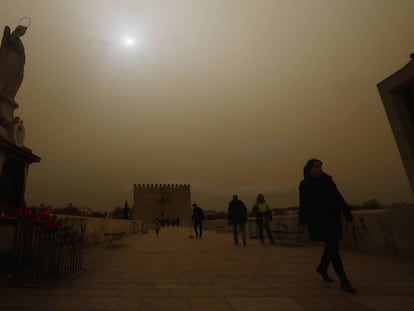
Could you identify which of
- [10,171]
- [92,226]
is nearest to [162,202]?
[92,226]

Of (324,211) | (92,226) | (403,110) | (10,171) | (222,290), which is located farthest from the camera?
(92,226)

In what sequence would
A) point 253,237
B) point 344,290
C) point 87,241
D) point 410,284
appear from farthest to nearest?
point 253,237 < point 87,241 < point 410,284 < point 344,290

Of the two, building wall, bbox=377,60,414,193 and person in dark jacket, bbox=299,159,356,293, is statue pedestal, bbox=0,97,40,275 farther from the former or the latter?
building wall, bbox=377,60,414,193

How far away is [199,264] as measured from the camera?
18.2ft

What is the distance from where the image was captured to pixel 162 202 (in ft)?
212

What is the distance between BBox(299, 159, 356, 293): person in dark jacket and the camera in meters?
3.66

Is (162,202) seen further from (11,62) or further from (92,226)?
(11,62)

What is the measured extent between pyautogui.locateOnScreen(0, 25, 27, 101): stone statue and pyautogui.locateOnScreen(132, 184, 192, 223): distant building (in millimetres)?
59252

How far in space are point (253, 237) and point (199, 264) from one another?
A: 7.48 m

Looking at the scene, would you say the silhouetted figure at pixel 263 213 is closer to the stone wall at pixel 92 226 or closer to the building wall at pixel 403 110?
the building wall at pixel 403 110

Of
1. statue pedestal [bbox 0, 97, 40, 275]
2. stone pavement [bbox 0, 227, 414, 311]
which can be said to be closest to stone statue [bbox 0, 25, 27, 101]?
statue pedestal [bbox 0, 97, 40, 275]

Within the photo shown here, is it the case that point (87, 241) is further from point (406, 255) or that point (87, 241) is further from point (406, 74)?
point (406, 74)

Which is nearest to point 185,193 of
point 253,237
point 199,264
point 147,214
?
point 147,214

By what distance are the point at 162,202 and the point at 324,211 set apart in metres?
63.3
